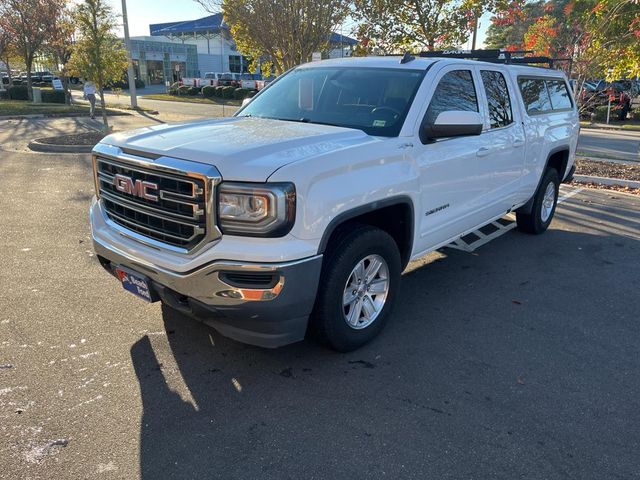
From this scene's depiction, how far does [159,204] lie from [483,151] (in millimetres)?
2898

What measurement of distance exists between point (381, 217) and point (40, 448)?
8.27ft

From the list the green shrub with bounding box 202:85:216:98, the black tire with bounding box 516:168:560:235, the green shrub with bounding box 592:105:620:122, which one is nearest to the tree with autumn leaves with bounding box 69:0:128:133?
the black tire with bounding box 516:168:560:235

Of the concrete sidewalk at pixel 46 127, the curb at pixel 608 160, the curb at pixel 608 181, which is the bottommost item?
the curb at pixel 608 181

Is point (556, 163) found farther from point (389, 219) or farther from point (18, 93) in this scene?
point (18, 93)

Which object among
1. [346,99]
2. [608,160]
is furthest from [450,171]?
[608,160]

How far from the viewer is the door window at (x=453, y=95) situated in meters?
4.04

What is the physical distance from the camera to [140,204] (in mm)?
3250

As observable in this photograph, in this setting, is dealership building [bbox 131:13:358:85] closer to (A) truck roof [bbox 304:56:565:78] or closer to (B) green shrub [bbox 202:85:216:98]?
(B) green shrub [bbox 202:85:216:98]

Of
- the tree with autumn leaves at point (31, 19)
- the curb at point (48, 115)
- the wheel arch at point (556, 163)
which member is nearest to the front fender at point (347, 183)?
the wheel arch at point (556, 163)

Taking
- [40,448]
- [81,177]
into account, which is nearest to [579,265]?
[40,448]

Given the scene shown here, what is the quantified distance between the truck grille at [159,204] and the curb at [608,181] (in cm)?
917

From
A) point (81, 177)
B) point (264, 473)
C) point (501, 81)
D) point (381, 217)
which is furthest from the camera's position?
point (81, 177)

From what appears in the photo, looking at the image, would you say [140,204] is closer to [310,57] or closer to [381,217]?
[381,217]

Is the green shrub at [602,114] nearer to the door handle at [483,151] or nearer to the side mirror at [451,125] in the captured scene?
the door handle at [483,151]
